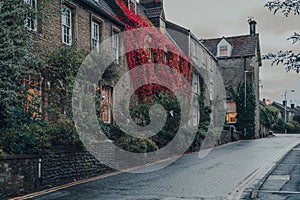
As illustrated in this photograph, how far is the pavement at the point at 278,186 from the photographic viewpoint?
35.4ft

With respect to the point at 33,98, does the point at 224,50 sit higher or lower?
higher

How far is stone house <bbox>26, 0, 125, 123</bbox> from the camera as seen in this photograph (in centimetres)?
1675

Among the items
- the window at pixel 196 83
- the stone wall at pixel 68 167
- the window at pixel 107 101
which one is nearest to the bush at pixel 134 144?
the stone wall at pixel 68 167

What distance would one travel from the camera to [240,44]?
5319cm

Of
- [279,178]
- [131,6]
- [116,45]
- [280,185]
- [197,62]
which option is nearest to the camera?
[280,185]

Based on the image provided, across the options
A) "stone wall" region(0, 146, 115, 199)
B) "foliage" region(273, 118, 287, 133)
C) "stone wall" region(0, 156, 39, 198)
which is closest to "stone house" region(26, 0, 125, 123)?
"stone wall" region(0, 146, 115, 199)

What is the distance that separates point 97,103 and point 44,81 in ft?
7.99

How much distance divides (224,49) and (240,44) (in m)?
2.43

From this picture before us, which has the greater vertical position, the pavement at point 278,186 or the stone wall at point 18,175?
the stone wall at point 18,175

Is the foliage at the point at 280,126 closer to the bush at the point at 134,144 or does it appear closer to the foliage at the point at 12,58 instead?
the bush at the point at 134,144

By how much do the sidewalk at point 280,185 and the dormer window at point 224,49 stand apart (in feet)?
114

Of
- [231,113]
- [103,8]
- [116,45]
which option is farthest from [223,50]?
[103,8]

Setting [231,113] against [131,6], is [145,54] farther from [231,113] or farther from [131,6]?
[231,113]

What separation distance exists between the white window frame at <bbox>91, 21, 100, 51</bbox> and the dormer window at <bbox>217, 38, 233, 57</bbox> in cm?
3200
